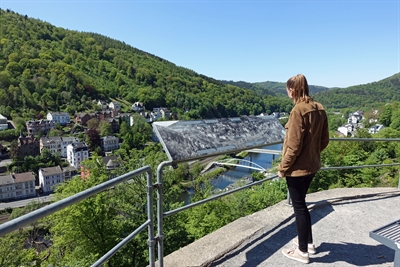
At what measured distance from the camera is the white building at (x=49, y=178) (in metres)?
39.1

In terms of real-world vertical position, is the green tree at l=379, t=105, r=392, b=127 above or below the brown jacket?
below

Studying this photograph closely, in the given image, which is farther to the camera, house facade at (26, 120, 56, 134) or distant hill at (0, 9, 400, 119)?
distant hill at (0, 9, 400, 119)

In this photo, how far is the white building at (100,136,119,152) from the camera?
55.8 meters

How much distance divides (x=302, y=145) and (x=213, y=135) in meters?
0.71

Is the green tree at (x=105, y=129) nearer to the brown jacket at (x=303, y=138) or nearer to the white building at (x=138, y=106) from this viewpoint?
the white building at (x=138, y=106)

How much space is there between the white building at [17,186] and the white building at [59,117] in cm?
3026

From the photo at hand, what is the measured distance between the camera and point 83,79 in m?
90.8

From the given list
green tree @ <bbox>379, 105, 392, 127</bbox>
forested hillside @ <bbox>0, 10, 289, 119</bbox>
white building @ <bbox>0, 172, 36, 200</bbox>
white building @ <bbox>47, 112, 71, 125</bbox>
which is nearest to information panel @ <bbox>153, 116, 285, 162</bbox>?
white building @ <bbox>0, 172, 36, 200</bbox>

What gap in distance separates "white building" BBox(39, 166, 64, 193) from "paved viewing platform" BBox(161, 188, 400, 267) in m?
41.8

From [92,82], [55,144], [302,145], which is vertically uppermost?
[92,82]

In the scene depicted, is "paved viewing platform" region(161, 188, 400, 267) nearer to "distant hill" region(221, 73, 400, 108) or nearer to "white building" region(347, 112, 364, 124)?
"white building" region(347, 112, 364, 124)

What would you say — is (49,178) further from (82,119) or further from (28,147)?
(82,119)

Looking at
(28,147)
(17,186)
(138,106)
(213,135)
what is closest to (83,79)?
(138,106)

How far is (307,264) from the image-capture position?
7.45 feet
